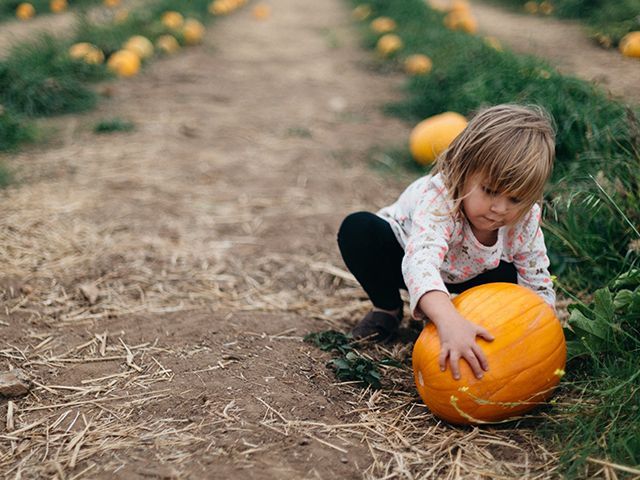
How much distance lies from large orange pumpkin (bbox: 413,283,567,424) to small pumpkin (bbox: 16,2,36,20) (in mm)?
12209

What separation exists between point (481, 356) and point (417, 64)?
6101mm

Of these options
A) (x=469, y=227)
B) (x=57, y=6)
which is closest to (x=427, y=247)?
(x=469, y=227)

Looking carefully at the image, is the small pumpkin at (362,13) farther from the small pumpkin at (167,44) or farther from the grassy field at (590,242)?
the grassy field at (590,242)

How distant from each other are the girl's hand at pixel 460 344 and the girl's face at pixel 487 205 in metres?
0.36

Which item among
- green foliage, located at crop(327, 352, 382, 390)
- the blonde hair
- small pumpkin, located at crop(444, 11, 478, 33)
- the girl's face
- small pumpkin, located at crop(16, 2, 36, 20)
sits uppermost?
the blonde hair

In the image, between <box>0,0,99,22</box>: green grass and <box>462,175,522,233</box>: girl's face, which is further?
<box>0,0,99,22</box>: green grass

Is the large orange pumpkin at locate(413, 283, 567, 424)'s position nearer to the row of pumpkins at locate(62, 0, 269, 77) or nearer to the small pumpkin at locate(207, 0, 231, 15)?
the row of pumpkins at locate(62, 0, 269, 77)

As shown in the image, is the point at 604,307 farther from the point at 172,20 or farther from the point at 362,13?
the point at 362,13

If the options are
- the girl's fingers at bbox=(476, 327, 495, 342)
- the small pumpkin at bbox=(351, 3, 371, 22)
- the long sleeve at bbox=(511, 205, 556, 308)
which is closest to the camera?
the girl's fingers at bbox=(476, 327, 495, 342)

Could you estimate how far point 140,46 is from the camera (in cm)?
852

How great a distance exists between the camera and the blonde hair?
→ 2096 millimetres

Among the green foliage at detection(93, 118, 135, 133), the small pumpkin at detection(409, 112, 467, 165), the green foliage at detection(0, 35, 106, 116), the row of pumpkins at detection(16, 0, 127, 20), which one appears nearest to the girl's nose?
the small pumpkin at detection(409, 112, 467, 165)

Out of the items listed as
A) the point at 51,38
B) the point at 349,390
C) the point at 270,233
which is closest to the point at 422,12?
the point at 51,38

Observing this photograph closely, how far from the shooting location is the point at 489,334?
82.0 inches
